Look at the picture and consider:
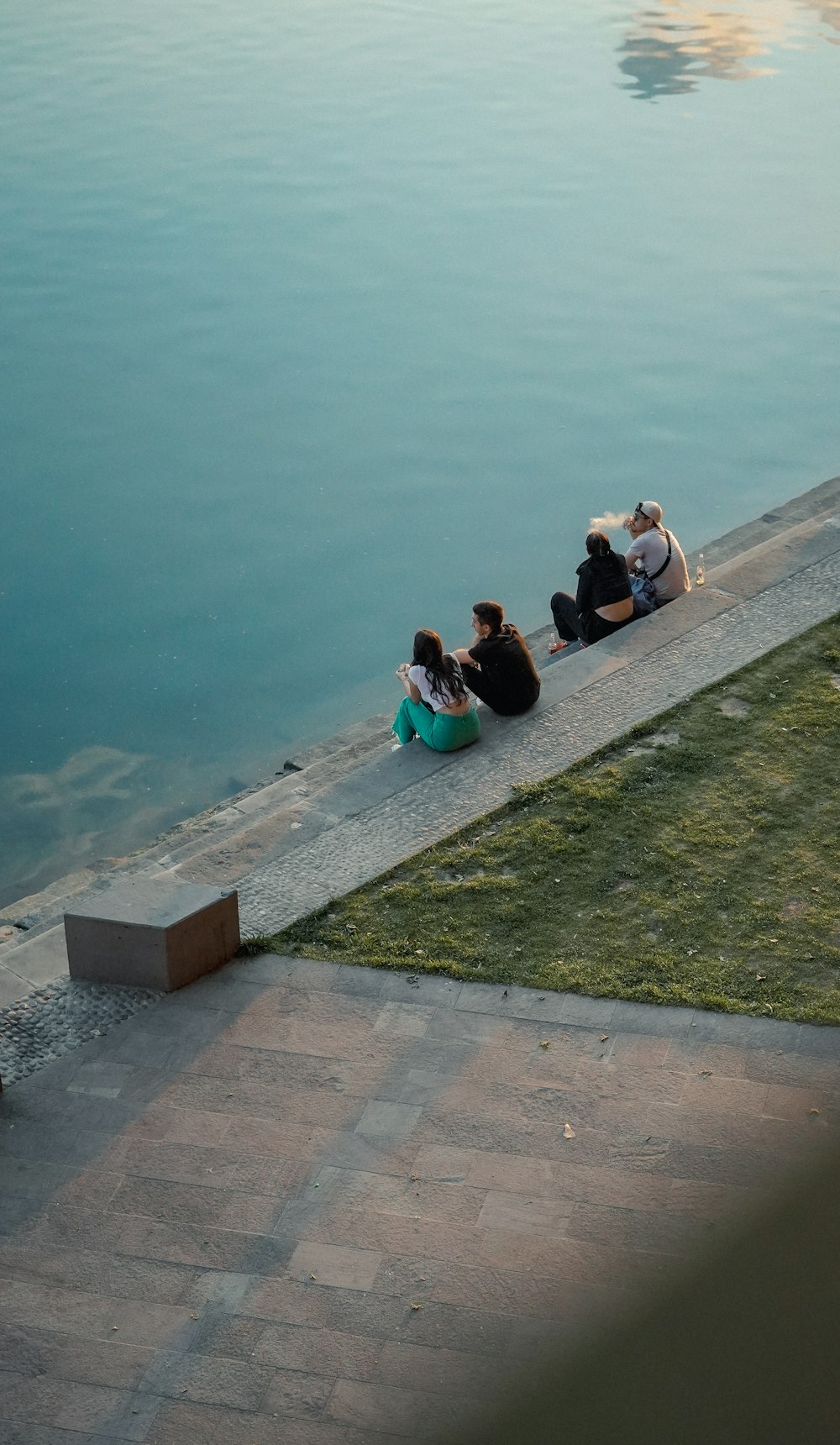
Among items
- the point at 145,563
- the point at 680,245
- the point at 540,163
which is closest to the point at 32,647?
the point at 145,563

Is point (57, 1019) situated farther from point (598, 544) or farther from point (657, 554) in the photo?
point (657, 554)

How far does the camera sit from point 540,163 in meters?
25.8

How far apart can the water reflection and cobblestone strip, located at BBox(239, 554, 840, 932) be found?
23.3 metres

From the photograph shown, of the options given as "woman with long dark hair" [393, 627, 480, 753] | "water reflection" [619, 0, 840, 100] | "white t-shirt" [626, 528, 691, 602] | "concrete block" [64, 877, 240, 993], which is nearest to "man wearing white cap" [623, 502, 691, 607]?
"white t-shirt" [626, 528, 691, 602]

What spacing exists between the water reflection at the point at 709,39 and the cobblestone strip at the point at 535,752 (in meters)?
23.3

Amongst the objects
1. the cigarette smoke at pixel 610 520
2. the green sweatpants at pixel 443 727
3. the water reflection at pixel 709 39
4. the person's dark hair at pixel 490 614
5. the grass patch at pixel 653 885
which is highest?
the water reflection at pixel 709 39

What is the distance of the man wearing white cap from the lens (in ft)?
32.1

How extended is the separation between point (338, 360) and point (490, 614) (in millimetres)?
11065

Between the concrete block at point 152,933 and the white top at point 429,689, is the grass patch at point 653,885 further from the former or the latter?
the white top at point 429,689

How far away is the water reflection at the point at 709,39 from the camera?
3100cm

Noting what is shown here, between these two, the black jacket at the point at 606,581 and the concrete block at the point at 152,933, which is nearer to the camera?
the concrete block at the point at 152,933

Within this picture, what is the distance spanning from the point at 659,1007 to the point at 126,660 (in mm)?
8112

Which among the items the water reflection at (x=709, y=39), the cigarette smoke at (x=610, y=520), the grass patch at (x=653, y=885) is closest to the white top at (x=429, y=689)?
the grass patch at (x=653, y=885)

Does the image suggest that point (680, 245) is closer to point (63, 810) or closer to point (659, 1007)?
point (63, 810)
